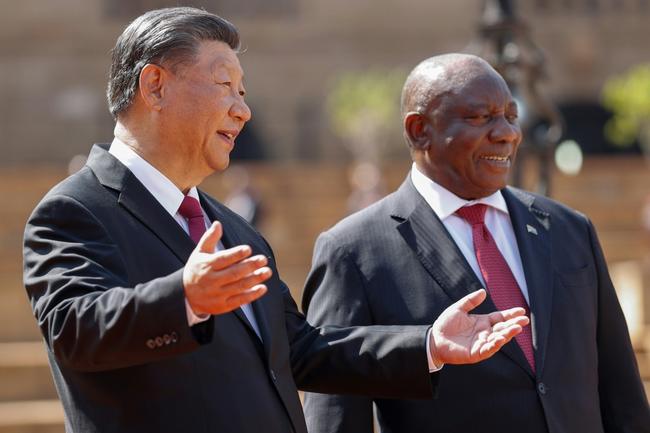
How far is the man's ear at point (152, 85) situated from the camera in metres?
3.37

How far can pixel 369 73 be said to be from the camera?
1038 inches

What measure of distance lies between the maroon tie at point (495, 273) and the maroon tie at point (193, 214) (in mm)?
1107

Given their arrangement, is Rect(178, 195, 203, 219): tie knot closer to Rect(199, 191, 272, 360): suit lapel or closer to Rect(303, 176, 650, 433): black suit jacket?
Rect(199, 191, 272, 360): suit lapel

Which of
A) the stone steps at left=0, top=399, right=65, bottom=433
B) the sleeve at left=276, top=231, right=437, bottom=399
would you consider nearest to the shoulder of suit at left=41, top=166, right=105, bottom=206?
the sleeve at left=276, top=231, right=437, bottom=399

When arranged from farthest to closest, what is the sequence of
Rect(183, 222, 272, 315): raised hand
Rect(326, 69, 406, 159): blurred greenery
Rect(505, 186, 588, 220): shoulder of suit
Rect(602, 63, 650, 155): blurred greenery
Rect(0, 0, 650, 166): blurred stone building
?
Rect(0, 0, 650, 166): blurred stone building < Rect(326, 69, 406, 159): blurred greenery < Rect(602, 63, 650, 155): blurred greenery < Rect(505, 186, 588, 220): shoulder of suit < Rect(183, 222, 272, 315): raised hand

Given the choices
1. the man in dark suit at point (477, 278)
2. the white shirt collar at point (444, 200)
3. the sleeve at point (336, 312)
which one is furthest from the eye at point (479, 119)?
the sleeve at point (336, 312)

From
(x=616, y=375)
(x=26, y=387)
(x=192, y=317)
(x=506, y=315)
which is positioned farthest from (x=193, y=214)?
(x=26, y=387)

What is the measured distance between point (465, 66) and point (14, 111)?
900 inches

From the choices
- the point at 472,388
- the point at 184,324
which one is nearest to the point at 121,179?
the point at 184,324

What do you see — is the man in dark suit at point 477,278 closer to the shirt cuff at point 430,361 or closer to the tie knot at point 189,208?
the shirt cuff at point 430,361

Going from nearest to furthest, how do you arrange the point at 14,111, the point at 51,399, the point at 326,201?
the point at 51,399
the point at 326,201
the point at 14,111

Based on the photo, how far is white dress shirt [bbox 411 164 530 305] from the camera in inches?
167

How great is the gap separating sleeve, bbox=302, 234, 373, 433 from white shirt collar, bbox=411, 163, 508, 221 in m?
0.36

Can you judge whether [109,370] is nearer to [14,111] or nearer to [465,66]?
[465,66]
